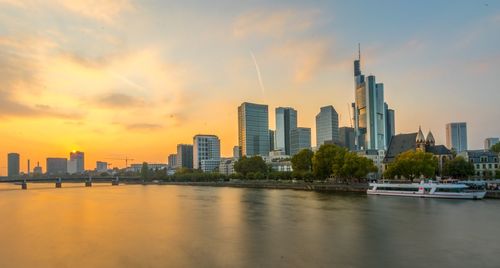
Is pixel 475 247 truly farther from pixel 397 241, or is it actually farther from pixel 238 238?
pixel 238 238

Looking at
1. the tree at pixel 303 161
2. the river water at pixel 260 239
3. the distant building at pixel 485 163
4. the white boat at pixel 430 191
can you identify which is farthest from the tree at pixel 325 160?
Answer: the river water at pixel 260 239

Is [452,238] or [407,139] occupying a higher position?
[407,139]

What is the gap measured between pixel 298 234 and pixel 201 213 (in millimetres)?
20756

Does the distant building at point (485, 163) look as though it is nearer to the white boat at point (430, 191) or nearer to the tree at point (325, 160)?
the tree at point (325, 160)

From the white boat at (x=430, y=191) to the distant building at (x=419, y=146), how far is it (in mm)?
31242

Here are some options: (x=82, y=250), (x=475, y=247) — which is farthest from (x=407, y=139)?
(x=82, y=250)

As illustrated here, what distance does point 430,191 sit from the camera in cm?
7269

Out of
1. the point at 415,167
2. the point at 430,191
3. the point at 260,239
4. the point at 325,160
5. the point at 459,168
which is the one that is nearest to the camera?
the point at 260,239

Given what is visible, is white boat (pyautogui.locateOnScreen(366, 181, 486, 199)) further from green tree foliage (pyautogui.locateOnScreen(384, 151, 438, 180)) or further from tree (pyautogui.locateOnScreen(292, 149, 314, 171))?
tree (pyautogui.locateOnScreen(292, 149, 314, 171))

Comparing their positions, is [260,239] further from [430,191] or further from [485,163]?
[485,163]

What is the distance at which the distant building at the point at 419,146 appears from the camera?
384 feet

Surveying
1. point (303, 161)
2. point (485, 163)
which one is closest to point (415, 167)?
point (485, 163)

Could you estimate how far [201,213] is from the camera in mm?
52594

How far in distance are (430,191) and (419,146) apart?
5497cm
